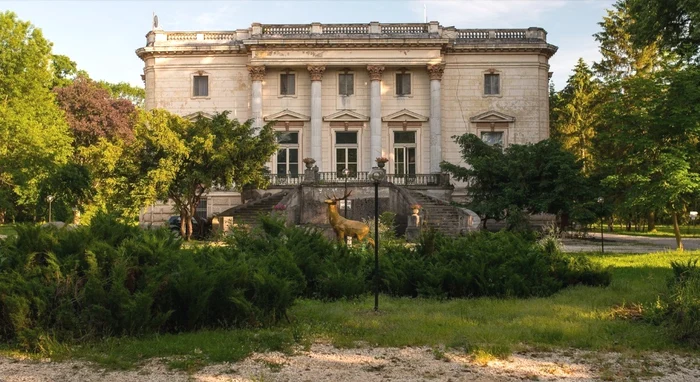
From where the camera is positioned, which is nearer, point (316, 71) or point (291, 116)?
point (316, 71)

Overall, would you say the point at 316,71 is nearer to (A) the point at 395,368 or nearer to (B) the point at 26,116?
(B) the point at 26,116

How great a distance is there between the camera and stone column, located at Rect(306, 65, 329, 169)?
41.2 m

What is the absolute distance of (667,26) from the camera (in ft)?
76.6

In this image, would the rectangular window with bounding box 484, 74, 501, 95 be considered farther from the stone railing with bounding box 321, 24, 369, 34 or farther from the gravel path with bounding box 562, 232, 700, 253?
the gravel path with bounding box 562, 232, 700, 253

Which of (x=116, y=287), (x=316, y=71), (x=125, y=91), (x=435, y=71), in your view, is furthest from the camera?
(x=125, y=91)

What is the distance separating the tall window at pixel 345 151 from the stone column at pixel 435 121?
490 centimetres

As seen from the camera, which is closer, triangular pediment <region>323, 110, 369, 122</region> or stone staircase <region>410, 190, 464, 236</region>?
stone staircase <region>410, 190, 464, 236</region>

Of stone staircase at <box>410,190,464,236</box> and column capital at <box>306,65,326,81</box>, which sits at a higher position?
column capital at <box>306,65,326,81</box>

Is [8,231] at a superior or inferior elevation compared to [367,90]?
inferior

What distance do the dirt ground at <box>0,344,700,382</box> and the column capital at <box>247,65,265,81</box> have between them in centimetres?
3415

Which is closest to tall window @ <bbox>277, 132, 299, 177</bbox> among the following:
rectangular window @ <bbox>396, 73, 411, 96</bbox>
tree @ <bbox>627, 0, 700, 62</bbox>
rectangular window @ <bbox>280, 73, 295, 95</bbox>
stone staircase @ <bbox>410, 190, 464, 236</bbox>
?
rectangular window @ <bbox>280, 73, 295, 95</bbox>

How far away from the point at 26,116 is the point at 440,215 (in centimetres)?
2332

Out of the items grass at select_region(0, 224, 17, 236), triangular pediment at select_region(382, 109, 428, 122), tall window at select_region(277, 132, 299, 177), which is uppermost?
triangular pediment at select_region(382, 109, 428, 122)

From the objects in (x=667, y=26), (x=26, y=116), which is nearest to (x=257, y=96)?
(x=26, y=116)
